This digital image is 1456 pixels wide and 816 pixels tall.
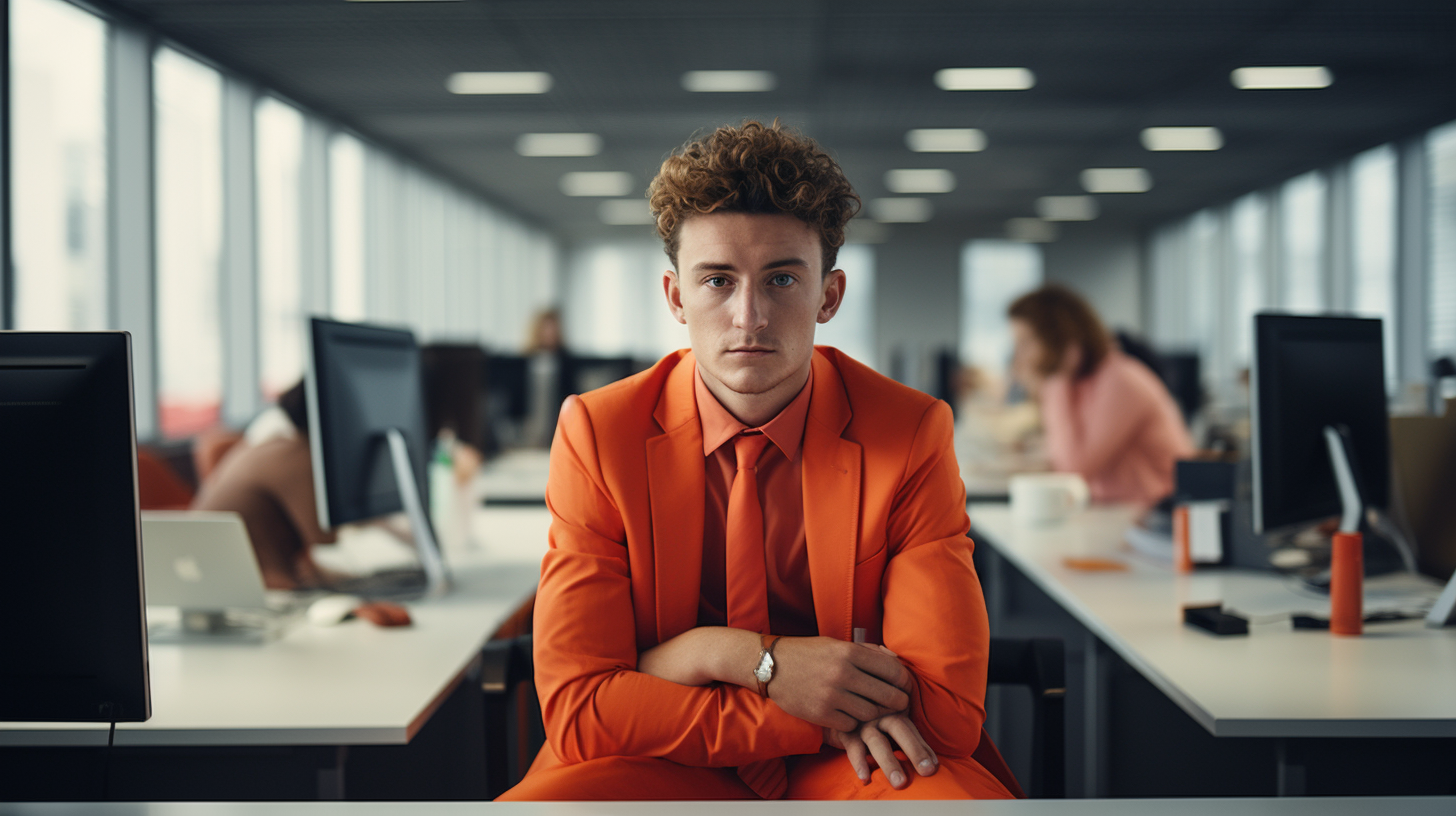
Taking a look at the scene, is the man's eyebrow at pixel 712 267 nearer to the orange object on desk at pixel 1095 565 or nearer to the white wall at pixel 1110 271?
the orange object on desk at pixel 1095 565

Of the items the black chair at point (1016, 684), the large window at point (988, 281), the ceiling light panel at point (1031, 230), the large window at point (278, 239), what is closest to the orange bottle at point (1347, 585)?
the black chair at point (1016, 684)

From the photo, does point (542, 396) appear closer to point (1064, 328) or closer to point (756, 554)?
point (1064, 328)

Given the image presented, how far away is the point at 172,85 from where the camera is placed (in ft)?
16.8

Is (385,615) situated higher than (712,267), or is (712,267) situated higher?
(712,267)

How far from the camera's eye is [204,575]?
159cm

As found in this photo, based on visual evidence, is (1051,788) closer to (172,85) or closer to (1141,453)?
(1141,453)

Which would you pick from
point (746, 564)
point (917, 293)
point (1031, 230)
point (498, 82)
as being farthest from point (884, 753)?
point (917, 293)

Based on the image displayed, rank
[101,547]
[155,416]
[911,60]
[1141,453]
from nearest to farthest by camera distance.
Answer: [101,547], [1141,453], [155,416], [911,60]

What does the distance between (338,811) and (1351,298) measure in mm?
9300

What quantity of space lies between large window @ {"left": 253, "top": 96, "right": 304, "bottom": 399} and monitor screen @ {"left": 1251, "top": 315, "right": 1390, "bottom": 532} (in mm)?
5486

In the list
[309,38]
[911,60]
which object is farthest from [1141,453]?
[309,38]

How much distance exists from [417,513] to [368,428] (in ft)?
0.67

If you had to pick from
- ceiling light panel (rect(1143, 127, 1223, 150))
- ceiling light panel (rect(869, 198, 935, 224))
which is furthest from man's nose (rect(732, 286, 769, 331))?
ceiling light panel (rect(869, 198, 935, 224))

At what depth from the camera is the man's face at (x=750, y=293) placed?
1.24 metres
